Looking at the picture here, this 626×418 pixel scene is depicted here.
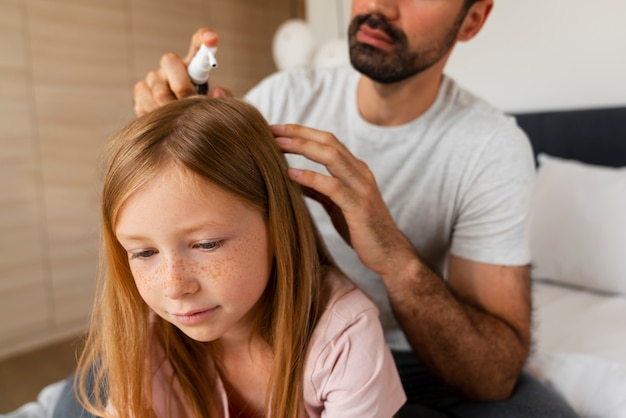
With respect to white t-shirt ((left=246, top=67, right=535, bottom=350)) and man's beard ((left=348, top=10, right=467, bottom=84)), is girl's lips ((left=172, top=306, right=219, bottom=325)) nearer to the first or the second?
white t-shirt ((left=246, top=67, right=535, bottom=350))

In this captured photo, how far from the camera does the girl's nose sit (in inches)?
28.3

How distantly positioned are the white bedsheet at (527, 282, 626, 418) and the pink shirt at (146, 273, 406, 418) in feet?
1.71

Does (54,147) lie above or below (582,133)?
below

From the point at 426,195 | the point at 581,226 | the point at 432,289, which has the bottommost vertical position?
the point at 581,226

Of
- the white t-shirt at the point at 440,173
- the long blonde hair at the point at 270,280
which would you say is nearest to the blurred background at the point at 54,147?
the white t-shirt at the point at 440,173

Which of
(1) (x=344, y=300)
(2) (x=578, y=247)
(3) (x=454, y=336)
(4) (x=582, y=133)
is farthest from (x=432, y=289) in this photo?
(4) (x=582, y=133)

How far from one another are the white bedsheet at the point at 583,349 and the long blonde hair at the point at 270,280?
62 cm

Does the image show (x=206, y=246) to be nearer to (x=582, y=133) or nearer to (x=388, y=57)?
(x=388, y=57)

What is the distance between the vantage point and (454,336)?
1.01 meters

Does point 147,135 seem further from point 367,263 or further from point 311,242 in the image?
point 367,263

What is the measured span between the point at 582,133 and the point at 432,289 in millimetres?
1202

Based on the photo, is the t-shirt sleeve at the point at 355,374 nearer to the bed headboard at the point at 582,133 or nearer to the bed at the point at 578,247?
the bed at the point at 578,247

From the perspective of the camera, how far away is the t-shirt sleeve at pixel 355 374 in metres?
0.77

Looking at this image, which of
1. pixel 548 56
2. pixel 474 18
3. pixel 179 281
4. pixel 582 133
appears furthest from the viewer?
pixel 548 56
